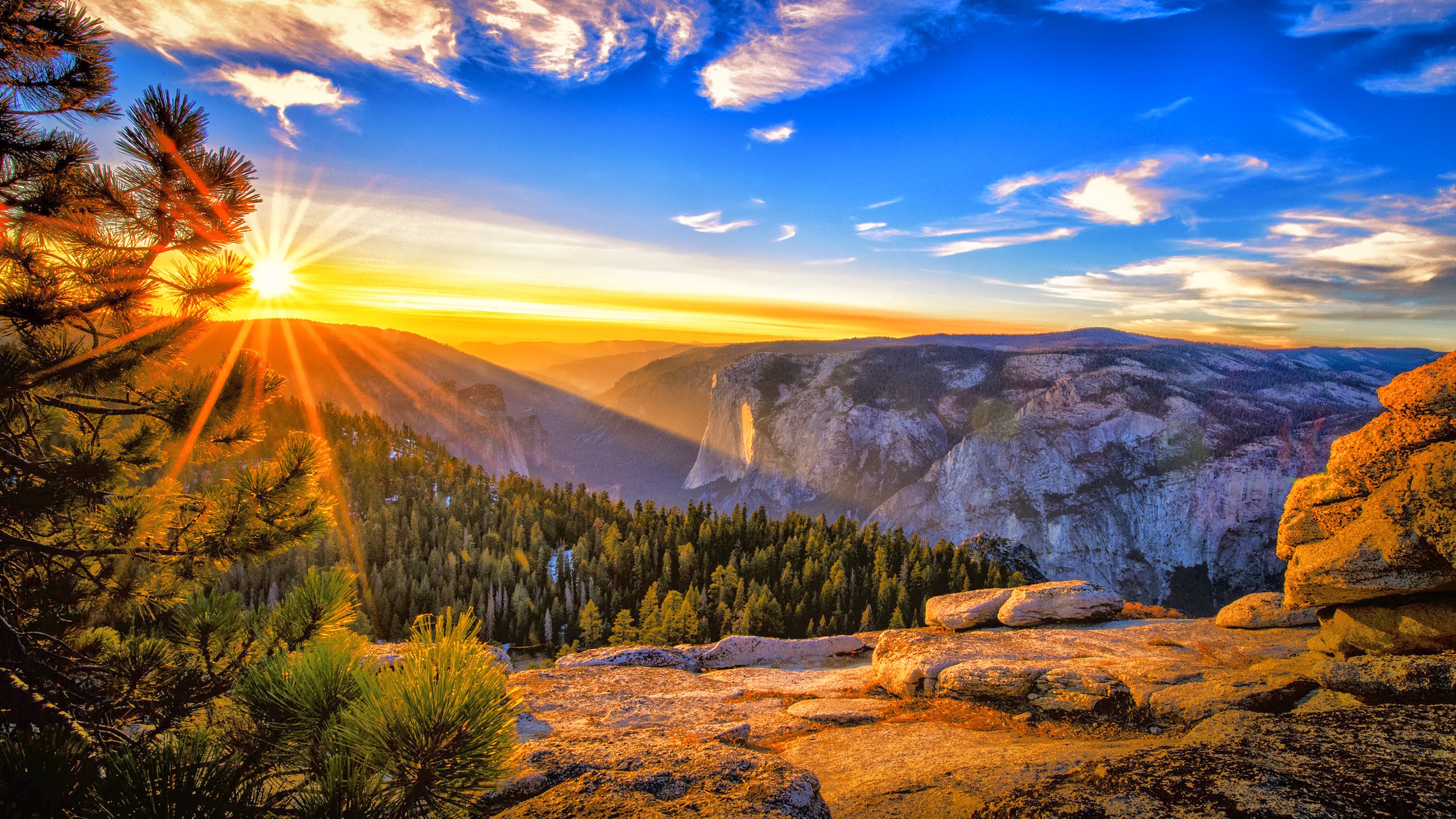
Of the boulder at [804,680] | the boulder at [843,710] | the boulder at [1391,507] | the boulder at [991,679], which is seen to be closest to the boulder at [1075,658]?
the boulder at [991,679]

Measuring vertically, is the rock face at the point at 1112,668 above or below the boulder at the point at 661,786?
below

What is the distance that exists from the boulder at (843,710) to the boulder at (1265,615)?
39.4 ft

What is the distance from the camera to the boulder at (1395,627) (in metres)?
10.5

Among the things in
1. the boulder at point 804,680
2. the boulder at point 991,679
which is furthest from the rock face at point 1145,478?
the boulder at point 991,679

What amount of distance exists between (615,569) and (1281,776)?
75019mm

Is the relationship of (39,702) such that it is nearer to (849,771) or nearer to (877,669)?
(849,771)

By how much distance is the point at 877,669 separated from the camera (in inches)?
656

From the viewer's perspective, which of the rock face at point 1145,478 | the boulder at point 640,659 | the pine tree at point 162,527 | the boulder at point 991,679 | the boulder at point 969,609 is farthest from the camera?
the rock face at point 1145,478

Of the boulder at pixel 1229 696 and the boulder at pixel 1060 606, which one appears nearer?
the boulder at pixel 1229 696

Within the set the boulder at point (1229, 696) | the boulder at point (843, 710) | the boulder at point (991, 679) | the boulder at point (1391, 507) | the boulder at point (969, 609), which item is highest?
the boulder at point (1391, 507)

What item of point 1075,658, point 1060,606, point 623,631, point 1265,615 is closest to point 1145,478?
point 623,631

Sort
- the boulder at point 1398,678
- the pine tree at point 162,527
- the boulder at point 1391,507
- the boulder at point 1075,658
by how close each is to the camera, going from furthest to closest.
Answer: the boulder at point 1075,658 → the boulder at point 1391,507 → the boulder at point 1398,678 → the pine tree at point 162,527

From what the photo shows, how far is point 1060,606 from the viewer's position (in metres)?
22.4

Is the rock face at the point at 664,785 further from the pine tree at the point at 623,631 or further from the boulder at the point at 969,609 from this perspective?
the pine tree at the point at 623,631
